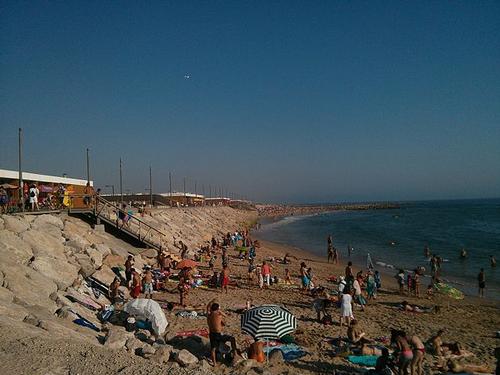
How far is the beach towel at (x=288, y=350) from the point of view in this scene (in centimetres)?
842

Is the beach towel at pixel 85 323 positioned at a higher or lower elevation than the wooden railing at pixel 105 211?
lower

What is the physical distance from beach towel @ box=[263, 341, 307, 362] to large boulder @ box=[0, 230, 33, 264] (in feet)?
24.0

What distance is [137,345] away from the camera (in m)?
7.31

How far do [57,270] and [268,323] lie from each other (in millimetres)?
6905

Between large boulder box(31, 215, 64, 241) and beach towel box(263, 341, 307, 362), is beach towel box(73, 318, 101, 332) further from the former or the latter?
large boulder box(31, 215, 64, 241)

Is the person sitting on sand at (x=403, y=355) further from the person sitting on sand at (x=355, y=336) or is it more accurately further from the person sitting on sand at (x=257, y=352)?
the person sitting on sand at (x=257, y=352)

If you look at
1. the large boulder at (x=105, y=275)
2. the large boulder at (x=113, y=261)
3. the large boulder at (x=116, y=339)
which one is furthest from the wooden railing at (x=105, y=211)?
the large boulder at (x=116, y=339)

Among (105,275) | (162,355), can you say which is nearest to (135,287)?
(105,275)

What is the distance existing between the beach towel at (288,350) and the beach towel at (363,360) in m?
1.12

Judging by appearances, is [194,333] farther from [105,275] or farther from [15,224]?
[15,224]

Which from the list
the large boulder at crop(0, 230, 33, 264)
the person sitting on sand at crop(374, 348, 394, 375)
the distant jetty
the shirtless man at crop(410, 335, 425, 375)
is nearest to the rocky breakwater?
the large boulder at crop(0, 230, 33, 264)

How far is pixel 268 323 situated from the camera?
7957 millimetres

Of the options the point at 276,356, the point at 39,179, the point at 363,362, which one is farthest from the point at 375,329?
the point at 39,179

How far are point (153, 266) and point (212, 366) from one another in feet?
34.2
